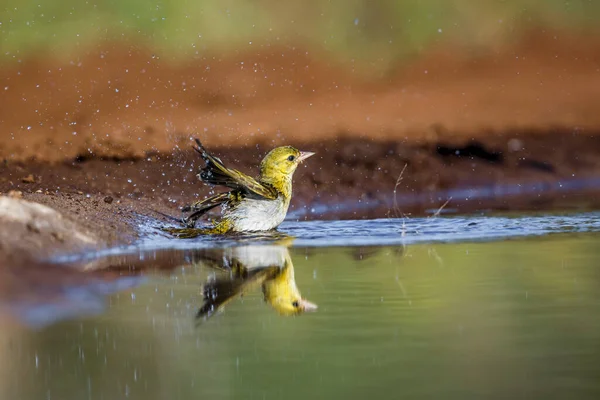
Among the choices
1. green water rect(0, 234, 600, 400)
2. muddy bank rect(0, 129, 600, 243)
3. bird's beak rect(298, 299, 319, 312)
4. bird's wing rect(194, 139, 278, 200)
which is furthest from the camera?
muddy bank rect(0, 129, 600, 243)

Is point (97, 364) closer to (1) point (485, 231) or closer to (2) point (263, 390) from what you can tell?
(2) point (263, 390)

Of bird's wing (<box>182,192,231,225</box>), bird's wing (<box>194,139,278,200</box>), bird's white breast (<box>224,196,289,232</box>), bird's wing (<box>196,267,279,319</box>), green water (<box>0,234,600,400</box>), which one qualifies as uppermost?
bird's wing (<box>194,139,278,200</box>)

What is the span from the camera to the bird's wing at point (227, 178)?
35.9ft

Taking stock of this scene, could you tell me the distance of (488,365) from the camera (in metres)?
6.01

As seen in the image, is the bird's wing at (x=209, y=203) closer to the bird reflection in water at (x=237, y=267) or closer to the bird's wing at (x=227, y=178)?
the bird's wing at (x=227, y=178)

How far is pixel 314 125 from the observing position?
19.8m

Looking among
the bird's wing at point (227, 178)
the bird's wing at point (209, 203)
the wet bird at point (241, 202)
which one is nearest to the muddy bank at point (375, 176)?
the bird's wing at point (209, 203)

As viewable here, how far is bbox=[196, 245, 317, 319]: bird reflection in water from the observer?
25.3ft

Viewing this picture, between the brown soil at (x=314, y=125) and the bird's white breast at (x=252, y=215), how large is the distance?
0.93 metres

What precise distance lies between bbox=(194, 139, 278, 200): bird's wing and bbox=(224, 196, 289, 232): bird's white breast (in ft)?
0.25

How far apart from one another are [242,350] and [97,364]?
2.42 ft

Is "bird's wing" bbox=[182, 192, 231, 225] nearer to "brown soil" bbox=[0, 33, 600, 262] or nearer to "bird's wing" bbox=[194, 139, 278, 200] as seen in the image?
"bird's wing" bbox=[194, 139, 278, 200]

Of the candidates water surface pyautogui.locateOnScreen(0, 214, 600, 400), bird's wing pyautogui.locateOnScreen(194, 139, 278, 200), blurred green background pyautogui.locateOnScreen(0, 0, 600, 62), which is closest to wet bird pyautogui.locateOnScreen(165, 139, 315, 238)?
bird's wing pyautogui.locateOnScreen(194, 139, 278, 200)

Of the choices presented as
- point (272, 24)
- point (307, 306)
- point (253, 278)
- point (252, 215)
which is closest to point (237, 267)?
point (253, 278)
